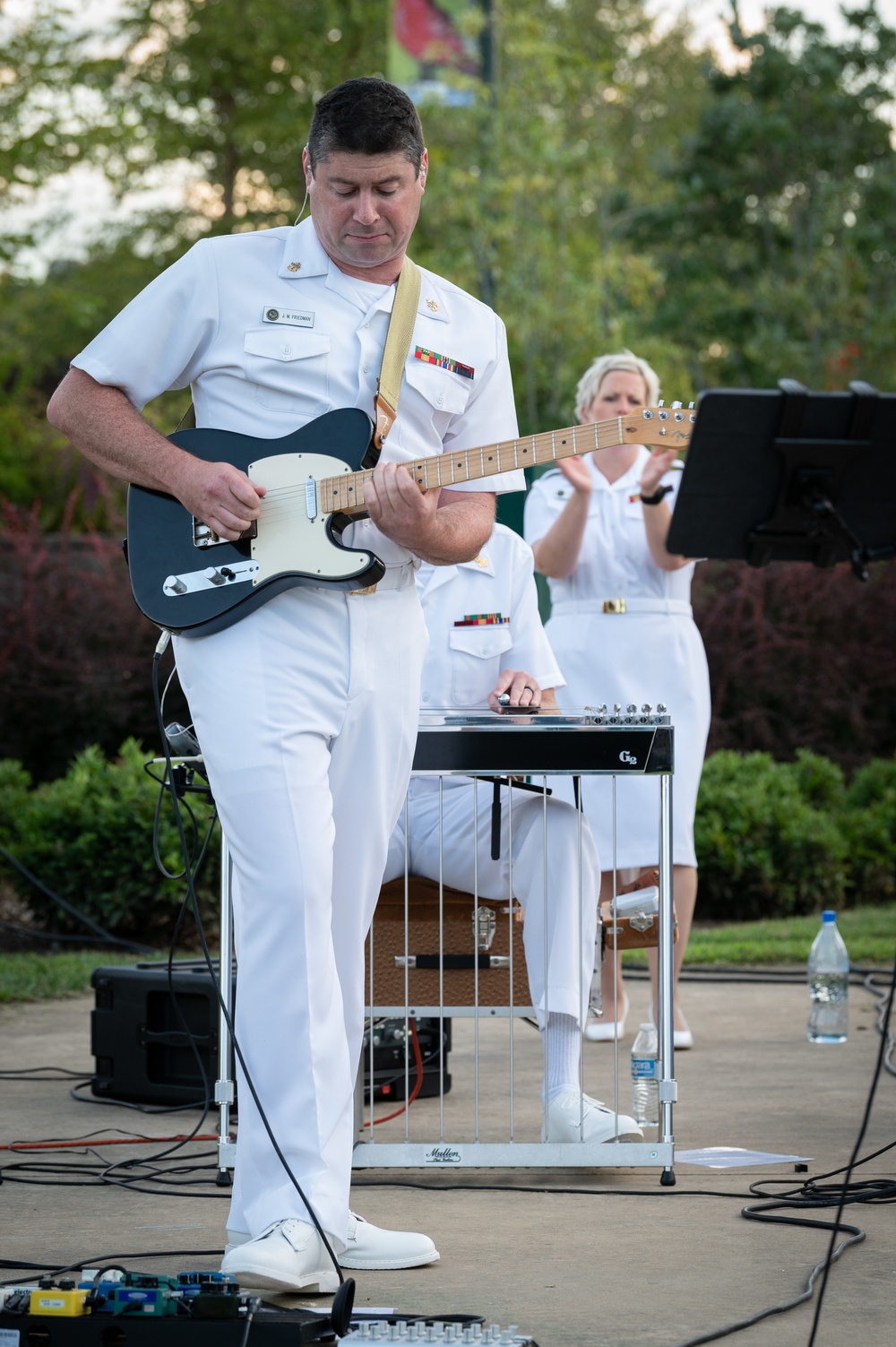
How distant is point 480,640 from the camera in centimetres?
460

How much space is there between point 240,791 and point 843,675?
8128 mm

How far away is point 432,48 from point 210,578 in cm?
1369

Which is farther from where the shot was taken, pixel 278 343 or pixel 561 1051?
pixel 561 1051

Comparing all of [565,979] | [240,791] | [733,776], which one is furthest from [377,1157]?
[733,776]

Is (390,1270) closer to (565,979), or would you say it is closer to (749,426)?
(565,979)

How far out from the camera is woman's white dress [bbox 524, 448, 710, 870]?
5.43 metres

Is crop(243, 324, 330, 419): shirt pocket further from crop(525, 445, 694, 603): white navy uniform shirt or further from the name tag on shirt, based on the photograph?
crop(525, 445, 694, 603): white navy uniform shirt

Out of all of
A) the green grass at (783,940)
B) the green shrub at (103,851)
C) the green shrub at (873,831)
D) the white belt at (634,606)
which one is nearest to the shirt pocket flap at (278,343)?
the white belt at (634,606)

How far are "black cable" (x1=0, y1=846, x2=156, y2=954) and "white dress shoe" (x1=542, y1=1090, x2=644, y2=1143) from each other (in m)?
4.00

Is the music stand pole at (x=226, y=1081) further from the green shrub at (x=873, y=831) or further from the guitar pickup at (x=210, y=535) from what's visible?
the green shrub at (x=873, y=831)

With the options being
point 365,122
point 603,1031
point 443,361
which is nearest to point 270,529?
point 443,361

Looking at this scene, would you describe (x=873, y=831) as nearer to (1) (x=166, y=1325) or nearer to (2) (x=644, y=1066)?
(2) (x=644, y=1066)

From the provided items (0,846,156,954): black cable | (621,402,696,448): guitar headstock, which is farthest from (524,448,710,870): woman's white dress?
(0,846,156,954): black cable

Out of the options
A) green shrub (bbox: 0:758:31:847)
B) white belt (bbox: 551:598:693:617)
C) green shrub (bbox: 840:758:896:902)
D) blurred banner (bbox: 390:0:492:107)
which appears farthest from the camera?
blurred banner (bbox: 390:0:492:107)
